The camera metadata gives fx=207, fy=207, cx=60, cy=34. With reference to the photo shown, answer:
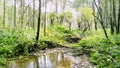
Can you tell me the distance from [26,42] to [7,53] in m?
2.58

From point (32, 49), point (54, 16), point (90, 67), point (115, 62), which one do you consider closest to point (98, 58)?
point (90, 67)

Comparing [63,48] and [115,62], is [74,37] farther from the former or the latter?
[115,62]

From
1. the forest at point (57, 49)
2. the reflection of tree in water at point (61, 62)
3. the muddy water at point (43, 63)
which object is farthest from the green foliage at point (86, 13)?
the muddy water at point (43, 63)

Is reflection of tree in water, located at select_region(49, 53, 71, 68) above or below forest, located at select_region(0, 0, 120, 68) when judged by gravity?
below

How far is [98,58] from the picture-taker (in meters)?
13.7

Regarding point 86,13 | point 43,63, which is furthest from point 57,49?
point 86,13

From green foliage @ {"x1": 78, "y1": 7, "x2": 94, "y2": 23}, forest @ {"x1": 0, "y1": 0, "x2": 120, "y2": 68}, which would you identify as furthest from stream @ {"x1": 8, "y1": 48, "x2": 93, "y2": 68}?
green foliage @ {"x1": 78, "y1": 7, "x2": 94, "y2": 23}

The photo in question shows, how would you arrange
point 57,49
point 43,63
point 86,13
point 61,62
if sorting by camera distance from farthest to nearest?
point 86,13, point 57,49, point 61,62, point 43,63

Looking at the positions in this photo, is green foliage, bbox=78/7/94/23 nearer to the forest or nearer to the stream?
the forest

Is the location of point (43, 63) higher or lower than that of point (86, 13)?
lower

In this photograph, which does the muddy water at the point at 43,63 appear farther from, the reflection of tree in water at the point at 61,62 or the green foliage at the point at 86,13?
the green foliage at the point at 86,13

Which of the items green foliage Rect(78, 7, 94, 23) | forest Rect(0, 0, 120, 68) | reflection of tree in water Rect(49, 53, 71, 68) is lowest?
reflection of tree in water Rect(49, 53, 71, 68)

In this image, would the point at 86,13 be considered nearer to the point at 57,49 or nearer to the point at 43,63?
the point at 57,49

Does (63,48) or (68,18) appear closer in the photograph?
(63,48)
